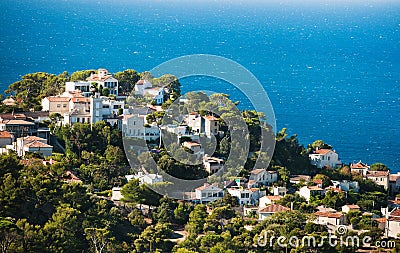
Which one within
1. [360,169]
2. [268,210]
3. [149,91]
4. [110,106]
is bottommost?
[268,210]

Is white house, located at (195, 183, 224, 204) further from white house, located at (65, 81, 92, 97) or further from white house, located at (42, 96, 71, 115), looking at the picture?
white house, located at (65, 81, 92, 97)

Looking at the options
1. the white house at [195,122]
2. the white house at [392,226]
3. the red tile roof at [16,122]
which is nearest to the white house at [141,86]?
the white house at [195,122]

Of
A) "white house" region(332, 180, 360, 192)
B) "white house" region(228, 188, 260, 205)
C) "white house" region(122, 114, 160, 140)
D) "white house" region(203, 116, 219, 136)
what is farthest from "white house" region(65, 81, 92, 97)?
"white house" region(332, 180, 360, 192)

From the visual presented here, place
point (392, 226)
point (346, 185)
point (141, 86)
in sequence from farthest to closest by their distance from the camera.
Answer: point (141, 86)
point (346, 185)
point (392, 226)

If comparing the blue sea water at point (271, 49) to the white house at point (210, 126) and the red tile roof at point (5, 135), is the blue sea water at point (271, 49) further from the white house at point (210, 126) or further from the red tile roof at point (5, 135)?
the red tile roof at point (5, 135)

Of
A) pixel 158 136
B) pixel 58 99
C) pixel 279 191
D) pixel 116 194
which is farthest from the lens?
pixel 58 99

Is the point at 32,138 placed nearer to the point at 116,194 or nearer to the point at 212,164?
the point at 116,194

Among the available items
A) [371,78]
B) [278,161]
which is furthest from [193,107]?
[371,78]

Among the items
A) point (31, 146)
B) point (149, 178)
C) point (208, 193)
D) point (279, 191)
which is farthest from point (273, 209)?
point (31, 146)

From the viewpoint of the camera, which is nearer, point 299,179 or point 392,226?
point 392,226
